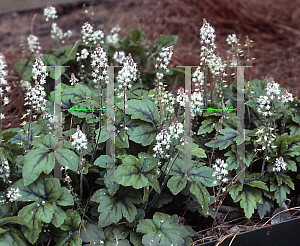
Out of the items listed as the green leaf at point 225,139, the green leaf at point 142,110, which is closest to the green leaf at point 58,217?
the green leaf at point 142,110

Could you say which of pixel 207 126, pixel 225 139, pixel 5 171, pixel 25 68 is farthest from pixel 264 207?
pixel 25 68

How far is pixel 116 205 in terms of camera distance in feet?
5.88

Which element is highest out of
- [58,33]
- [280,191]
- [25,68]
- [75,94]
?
[58,33]

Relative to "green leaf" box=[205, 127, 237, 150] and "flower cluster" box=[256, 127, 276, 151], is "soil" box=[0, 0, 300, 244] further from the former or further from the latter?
"flower cluster" box=[256, 127, 276, 151]

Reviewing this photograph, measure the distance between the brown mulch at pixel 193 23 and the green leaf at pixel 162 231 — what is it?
10.5 feet

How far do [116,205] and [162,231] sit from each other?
1.02 ft

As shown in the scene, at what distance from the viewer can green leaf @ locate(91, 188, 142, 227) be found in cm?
173

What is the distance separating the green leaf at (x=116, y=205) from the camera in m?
1.73

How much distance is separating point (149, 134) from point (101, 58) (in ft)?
1.95

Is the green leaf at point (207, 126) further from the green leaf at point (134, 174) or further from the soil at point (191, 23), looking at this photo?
the soil at point (191, 23)

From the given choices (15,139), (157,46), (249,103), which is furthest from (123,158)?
(157,46)

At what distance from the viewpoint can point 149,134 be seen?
2021 mm

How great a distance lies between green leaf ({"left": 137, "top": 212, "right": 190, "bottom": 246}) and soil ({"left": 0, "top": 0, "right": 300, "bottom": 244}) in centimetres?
319

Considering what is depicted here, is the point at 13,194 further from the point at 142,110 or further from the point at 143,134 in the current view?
the point at 142,110
